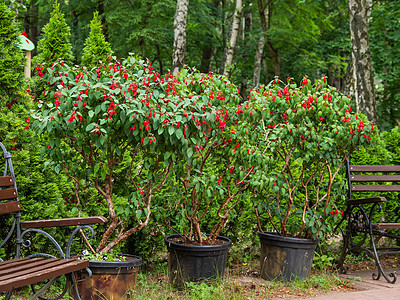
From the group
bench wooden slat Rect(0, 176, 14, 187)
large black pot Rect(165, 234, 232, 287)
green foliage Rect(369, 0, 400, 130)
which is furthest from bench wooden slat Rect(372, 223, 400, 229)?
green foliage Rect(369, 0, 400, 130)

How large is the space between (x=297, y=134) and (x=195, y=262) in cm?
172

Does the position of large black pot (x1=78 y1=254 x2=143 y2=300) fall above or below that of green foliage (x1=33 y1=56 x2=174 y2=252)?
below

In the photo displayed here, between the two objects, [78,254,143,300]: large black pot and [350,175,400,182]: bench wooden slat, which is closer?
[78,254,143,300]: large black pot

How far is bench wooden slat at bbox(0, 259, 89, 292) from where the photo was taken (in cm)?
241

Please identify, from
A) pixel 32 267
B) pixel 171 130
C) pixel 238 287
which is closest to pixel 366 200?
pixel 238 287

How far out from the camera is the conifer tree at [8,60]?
4156 millimetres

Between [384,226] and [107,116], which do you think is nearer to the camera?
[107,116]

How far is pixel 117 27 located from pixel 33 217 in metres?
13.2

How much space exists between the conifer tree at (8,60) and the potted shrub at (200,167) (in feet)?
5.20

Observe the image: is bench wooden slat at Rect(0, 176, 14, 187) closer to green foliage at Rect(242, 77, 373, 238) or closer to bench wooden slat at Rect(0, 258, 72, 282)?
bench wooden slat at Rect(0, 258, 72, 282)

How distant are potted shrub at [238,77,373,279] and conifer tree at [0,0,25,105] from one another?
230cm

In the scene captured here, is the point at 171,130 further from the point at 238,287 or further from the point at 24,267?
the point at 238,287

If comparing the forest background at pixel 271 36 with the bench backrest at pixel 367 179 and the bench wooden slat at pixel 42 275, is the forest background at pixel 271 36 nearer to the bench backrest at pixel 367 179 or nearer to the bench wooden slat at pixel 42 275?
the bench backrest at pixel 367 179

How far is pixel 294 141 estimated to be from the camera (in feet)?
15.3
